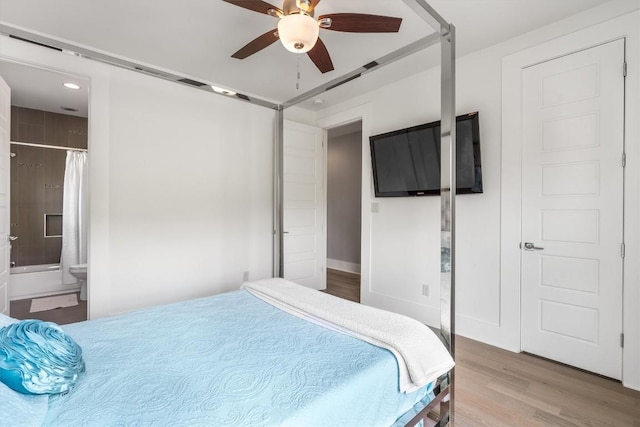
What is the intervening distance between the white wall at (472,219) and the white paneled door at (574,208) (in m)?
0.08

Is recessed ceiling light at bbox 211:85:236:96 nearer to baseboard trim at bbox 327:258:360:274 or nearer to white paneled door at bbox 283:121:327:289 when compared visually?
white paneled door at bbox 283:121:327:289

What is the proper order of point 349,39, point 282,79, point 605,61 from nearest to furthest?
point 605,61 → point 349,39 → point 282,79

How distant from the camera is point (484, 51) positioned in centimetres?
270

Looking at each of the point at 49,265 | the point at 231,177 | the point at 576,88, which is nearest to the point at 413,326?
the point at 576,88

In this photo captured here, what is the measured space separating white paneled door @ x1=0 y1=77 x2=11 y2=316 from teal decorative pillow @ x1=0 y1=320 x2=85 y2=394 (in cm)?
253

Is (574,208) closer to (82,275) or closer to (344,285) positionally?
(344,285)

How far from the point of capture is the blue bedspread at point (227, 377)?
0.88m

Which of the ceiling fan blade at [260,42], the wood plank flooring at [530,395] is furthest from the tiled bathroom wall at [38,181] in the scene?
the wood plank flooring at [530,395]

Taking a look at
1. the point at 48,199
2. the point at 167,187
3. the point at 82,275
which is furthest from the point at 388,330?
the point at 48,199

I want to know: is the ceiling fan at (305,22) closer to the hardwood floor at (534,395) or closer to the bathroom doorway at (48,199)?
the hardwood floor at (534,395)

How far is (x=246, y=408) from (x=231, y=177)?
2.99 meters

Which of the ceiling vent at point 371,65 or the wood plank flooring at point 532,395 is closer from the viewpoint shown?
the wood plank flooring at point 532,395

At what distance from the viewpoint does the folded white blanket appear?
A: 1239mm

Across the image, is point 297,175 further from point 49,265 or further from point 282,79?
point 49,265
